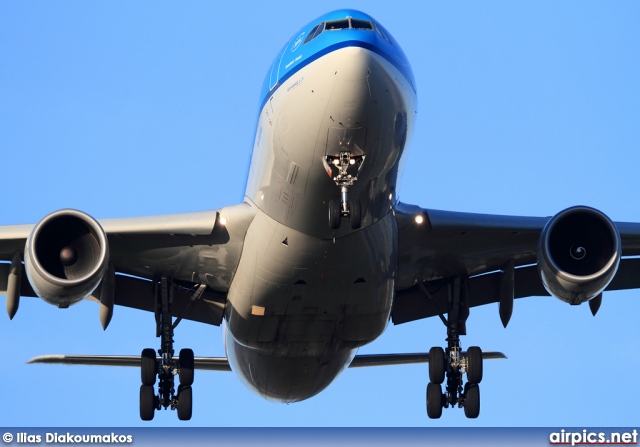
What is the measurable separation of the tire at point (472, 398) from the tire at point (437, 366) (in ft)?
1.85

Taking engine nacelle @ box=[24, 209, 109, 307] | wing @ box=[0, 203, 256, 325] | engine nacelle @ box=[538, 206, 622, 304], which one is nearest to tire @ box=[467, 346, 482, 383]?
engine nacelle @ box=[538, 206, 622, 304]

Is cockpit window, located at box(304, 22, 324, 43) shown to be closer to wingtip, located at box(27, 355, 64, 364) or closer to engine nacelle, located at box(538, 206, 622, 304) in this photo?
engine nacelle, located at box(538, 206, 622, 304)

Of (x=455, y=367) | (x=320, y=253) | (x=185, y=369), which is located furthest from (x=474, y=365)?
(x=185, y=369)

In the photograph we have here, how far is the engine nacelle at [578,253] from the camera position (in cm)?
2303

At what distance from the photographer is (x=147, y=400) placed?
2617 cm

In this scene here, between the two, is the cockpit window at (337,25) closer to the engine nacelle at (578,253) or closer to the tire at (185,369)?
the engine nacelle at (578,253)

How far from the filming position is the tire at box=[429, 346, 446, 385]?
1041 inches

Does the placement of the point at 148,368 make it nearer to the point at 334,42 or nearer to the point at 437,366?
the point at 437,366

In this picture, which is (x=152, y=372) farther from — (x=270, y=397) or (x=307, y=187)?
(x=307, y=187)

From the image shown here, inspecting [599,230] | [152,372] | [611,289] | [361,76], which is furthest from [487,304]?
[361,76]

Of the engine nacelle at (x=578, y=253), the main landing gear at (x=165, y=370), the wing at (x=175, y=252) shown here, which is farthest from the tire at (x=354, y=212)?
the main landing gear at (x=165, y=370)

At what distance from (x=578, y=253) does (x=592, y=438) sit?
329 cm

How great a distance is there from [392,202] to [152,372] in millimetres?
6898

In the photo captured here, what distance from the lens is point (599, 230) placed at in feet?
76.5
